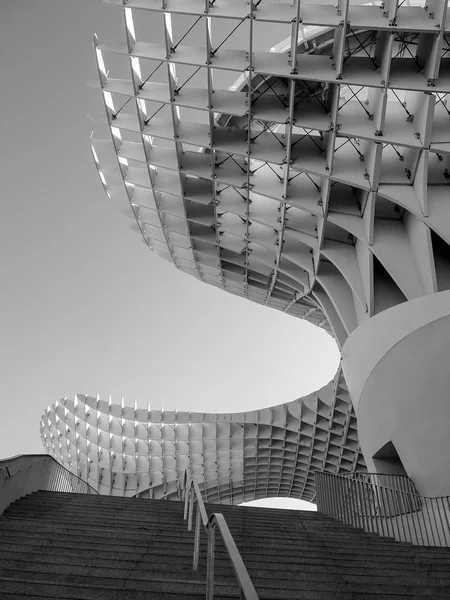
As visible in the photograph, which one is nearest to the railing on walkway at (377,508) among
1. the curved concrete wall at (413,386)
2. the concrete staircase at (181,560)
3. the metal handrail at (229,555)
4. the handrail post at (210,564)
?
the concrete staircase at (181,560)

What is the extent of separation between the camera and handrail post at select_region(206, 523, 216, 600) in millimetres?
4875

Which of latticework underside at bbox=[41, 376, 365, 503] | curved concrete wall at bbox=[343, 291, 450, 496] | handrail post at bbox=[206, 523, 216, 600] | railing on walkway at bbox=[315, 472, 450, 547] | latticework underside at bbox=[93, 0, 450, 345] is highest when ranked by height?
latticework underside at bbox=[93, 0, 450, 345]

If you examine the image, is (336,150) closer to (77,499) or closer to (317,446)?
(77,499)

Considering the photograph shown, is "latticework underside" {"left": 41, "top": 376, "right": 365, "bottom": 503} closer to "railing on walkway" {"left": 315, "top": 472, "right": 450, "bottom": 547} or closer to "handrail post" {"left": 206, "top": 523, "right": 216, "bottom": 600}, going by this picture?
"railing on walkway" {"left": 315, "top": 472, "right": 450, "bottom": 547}

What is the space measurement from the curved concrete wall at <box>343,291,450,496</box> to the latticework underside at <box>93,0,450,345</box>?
5.45ft

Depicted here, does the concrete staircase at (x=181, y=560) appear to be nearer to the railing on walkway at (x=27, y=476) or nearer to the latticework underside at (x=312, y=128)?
the railing on walkway at (x=27, y=476)

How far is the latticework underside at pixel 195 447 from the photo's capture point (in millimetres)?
47906

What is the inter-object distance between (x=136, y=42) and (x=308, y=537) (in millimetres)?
16243

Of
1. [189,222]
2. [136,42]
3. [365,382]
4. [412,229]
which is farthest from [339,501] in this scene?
[189,222]

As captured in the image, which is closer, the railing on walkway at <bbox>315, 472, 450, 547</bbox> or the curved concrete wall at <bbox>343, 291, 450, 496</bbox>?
the railing on walkway at <bbox>315, 472, 450, 547</bbox>

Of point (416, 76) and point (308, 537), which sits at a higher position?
point (416, 76)

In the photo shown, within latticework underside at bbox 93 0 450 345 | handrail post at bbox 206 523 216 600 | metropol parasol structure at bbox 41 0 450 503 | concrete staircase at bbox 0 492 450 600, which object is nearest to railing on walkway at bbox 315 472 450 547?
concrete staircase at bbox 0 492 450 600

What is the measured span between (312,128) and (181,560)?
14608 mm

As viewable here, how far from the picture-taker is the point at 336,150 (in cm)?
1942
